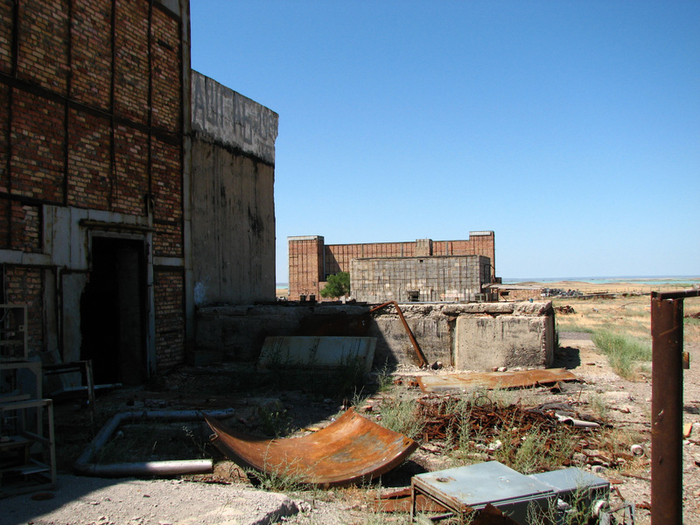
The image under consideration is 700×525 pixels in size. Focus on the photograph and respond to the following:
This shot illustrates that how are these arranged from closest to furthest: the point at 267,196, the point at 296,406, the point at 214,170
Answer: the point at 296,406
the point at 214,170
the point at 267,196

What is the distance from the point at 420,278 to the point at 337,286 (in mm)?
13646

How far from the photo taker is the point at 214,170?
1039 cm

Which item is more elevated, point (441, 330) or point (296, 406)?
point (441, 330)

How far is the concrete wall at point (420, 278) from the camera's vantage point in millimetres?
28312

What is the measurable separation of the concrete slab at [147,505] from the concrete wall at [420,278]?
24.8m

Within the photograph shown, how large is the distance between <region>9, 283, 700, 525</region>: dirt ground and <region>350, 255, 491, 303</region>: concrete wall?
18554 millimetres

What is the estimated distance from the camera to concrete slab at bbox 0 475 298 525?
A: 323cm

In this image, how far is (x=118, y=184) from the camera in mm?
8078

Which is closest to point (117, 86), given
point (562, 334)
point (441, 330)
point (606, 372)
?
point (441, 330)

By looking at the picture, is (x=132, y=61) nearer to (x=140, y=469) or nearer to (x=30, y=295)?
(x=30, y=295)

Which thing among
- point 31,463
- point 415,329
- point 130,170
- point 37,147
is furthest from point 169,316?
point 31,463

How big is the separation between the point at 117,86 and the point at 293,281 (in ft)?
121

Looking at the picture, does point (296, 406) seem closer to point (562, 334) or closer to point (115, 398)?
point (115, 398)

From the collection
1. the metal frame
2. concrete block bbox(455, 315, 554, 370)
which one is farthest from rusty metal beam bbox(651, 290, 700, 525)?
concrete block bbox(455, 315, 554, 370)
